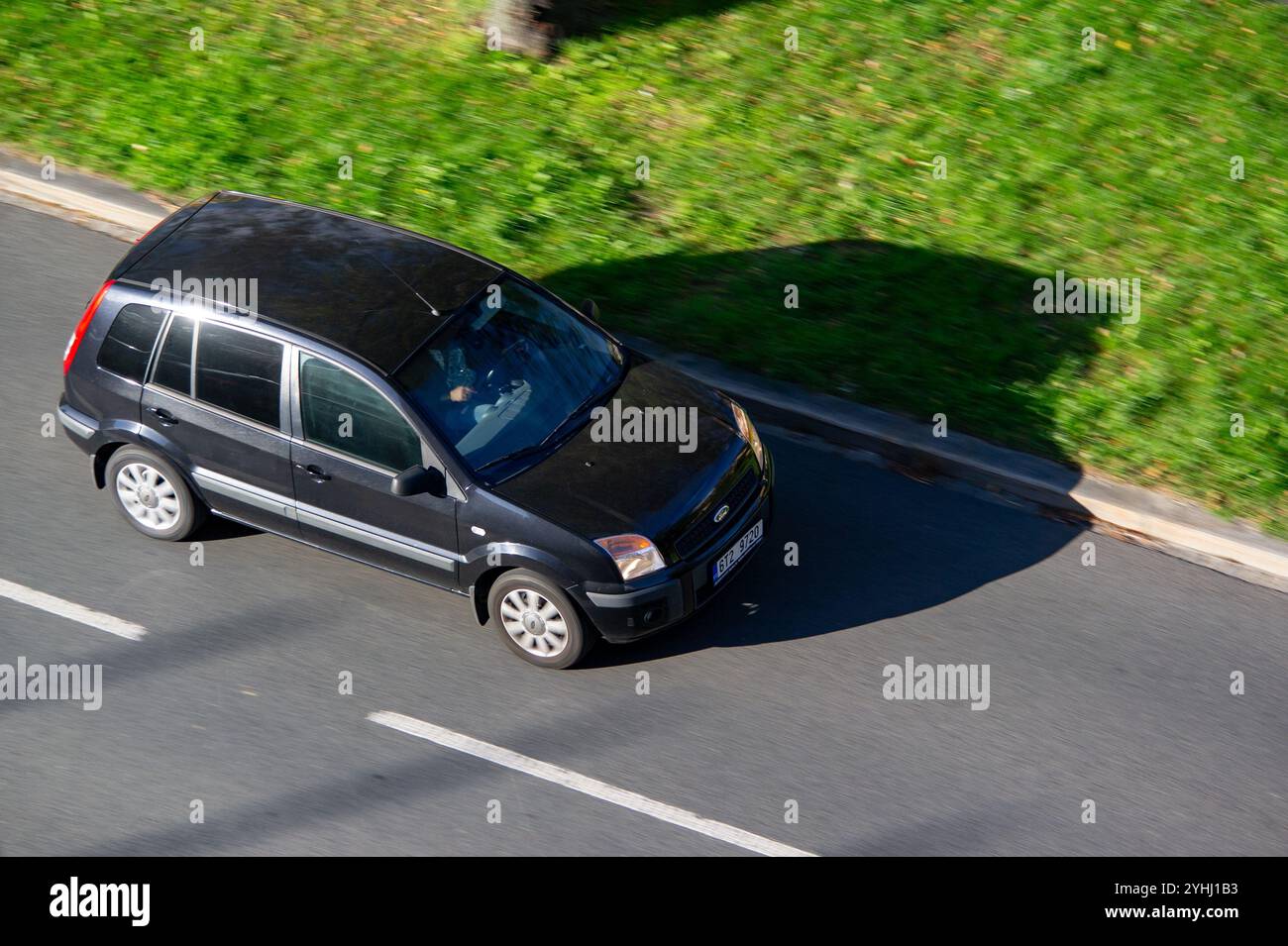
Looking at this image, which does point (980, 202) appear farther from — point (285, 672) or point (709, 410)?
point (285, 672)

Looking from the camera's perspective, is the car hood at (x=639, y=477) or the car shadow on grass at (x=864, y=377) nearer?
the car hood at (x=639, y=477)

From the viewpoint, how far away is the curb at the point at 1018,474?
8.59 meters

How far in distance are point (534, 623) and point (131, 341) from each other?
9.33 feet

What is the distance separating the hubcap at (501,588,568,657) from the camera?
7.39 m

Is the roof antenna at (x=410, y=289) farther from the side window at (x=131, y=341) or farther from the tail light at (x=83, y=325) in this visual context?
the tail light at (x=83, y=325)

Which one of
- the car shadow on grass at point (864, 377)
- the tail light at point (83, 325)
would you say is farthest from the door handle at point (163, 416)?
the car shadow on grass at point (864, 377)

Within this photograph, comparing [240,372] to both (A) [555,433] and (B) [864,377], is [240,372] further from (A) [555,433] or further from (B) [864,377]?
(B) [864,377]

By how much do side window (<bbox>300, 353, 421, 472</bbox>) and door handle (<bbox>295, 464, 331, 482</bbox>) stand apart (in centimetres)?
14

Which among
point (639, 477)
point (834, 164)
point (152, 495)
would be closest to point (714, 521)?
point (639, 477)

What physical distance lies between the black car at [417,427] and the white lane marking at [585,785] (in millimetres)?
625

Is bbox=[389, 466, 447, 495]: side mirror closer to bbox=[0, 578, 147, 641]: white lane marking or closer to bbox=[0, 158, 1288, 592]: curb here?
bbox=[0, 578, 147, 641]: white lane marking

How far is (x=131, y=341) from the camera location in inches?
308

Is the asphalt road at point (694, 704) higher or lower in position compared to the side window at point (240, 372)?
lower
